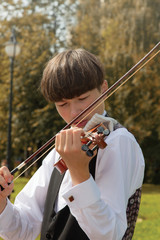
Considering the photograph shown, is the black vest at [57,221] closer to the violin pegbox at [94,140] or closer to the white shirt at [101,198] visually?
the white shirt at [101,198]

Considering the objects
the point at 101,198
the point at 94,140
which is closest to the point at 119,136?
the point at 94,140

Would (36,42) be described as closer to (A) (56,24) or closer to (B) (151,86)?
(A) (56,24)

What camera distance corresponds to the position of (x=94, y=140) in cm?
182

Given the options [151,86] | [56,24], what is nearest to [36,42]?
[56,24]

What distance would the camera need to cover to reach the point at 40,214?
2.33 meters

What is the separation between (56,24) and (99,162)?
2491 cm

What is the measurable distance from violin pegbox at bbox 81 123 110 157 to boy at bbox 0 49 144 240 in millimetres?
34

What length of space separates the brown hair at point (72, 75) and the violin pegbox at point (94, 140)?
1.14 feet

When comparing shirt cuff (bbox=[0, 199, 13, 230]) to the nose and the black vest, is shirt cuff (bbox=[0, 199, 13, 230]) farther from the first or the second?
the nose

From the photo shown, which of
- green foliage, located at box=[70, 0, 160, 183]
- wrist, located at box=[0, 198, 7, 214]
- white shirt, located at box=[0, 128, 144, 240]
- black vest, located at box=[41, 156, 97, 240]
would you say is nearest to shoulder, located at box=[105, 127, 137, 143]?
white shirt, located at box=[0, 128, 144, 240]

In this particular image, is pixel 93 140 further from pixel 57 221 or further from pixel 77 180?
pixel 57 221

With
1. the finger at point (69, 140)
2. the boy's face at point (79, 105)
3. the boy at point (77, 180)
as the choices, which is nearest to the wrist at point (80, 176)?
the boy at point (77, 180)

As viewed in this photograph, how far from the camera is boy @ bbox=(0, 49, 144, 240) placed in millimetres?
1728

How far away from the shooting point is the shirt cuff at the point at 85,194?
5.66ft
